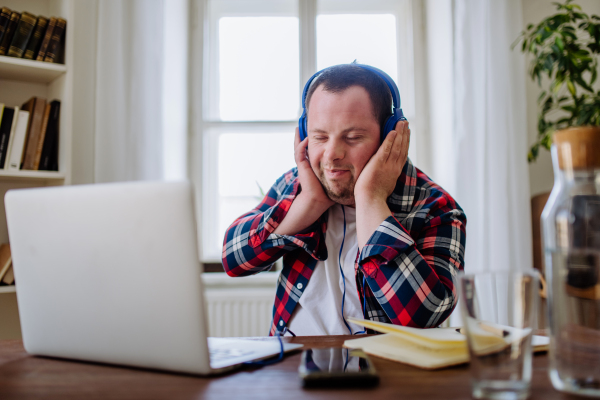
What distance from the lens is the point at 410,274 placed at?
38.1 inches

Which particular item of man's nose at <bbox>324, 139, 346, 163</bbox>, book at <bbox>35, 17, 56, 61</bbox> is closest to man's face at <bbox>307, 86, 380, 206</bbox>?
man's nose at <bbox>324, 139, 346, 163</bbox>

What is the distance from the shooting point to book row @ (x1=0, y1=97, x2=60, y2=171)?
1816 millimetres

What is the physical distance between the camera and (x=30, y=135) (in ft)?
6.16

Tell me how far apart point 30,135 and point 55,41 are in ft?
1.34

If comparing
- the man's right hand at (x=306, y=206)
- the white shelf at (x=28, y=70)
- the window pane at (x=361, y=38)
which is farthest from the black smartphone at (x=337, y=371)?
the window pane at (x=361, y=38)

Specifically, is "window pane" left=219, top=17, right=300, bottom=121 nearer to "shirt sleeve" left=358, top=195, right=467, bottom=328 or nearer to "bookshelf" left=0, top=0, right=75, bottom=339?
"bookshelf" left=0, top=0, right=75, bottom=339

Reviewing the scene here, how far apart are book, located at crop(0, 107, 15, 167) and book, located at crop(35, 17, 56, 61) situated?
254mm

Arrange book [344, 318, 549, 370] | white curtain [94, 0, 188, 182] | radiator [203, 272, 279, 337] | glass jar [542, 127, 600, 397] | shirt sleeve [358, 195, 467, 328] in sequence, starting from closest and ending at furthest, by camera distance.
A: glass jar [542, 127, 600, 397]
book [344, 318, 549, 370]
shirt sleeve [358, 195, 467, 328]
white curtain [94, 0, 188, 182]
radiator [203, 272, 279, 337]

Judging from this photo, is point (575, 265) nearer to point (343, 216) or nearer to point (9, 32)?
point (343, 216)

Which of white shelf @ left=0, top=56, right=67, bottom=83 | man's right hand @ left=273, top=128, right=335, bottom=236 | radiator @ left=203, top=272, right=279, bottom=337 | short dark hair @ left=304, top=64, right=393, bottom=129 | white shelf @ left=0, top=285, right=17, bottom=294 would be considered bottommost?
radiator @ left=203, top=272, right=279, bottom=337

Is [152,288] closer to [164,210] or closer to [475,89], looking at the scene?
[164,210]

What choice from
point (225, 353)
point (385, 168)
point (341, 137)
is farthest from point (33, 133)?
point (225, 353)

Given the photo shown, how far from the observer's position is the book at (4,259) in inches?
71.2

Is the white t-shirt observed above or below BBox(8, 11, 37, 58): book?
below
